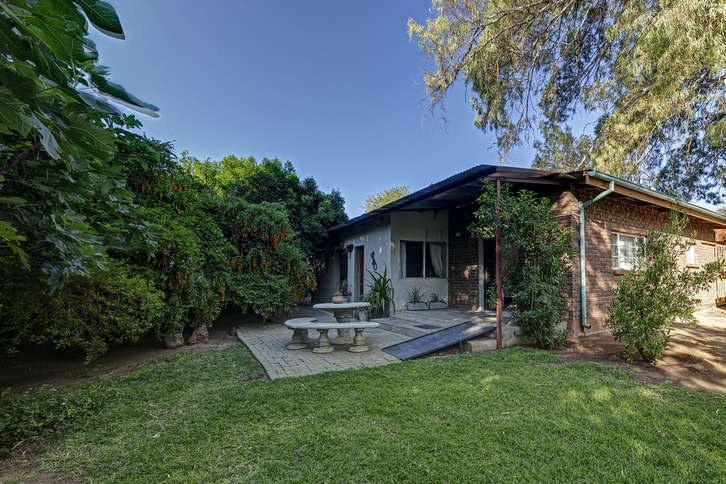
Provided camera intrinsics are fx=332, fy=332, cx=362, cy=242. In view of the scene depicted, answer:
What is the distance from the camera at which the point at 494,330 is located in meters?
6.05

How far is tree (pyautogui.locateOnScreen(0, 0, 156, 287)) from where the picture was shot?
3.31 ft

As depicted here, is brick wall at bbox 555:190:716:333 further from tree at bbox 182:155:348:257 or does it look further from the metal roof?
tree at bbox 182:155:348:257

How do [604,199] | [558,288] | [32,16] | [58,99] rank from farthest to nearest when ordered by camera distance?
[604,199]
[558,288]
[58,99]
[32,16]

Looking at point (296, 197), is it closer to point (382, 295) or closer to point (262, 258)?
point (262, 258)

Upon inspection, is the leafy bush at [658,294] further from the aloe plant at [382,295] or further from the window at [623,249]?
the aloe plant at [382,295]

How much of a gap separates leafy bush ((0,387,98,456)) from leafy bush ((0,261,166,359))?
80cm

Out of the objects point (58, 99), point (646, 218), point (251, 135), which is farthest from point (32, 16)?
point (251, 135)

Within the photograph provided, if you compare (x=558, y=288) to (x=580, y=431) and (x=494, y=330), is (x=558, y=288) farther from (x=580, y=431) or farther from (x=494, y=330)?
(x=580, y=431)

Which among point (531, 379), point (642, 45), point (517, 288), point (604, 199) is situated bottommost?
point (531, 379)

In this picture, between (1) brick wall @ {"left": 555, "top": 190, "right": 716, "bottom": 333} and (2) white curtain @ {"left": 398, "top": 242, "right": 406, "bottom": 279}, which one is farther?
(2) white curtain @ {"left": 398, "top": 242, "right": 406, "bottom": 279}

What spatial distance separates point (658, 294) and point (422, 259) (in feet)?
17.9

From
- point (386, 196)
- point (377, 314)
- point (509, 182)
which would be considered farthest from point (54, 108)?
point (386, 196)

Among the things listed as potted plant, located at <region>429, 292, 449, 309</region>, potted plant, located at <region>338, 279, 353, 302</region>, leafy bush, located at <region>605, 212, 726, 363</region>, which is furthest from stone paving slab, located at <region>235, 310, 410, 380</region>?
potted plant, located at <region>338, 279, 353, 302</region>

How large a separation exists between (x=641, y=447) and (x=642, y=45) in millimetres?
6325
